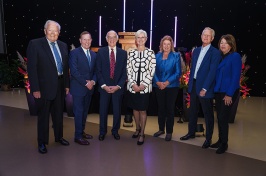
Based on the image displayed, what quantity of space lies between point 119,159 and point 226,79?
145 centimetres

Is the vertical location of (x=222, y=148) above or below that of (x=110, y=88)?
below

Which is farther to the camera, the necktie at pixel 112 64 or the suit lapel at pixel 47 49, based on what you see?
the necktie at pixel 112 64

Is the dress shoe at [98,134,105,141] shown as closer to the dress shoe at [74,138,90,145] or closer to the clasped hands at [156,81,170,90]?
the dress shoe at [74,138,90,145]

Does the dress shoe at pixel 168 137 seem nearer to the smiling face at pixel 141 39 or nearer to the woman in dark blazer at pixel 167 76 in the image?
the woman in dark blazer at pixel 167 76

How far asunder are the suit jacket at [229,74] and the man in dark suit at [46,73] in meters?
Answer: 1.75

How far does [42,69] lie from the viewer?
3.21 m

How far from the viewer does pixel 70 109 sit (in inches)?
203

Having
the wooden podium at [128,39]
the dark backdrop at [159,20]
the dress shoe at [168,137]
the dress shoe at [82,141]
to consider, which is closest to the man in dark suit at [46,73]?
the dress shoe at [82,141]

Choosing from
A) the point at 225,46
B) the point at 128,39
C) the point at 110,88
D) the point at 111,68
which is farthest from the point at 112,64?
the point at 128,39

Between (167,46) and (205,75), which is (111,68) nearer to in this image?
(167,46)

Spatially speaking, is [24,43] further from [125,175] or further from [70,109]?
[125,175]

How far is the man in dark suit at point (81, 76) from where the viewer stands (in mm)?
→ 3533

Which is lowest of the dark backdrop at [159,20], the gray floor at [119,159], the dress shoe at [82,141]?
the gray floor at [119,159]

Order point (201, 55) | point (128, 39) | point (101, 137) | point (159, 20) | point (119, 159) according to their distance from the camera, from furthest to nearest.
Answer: point (159, 20), point (128, 39), point (101, 137), point (201, 55), point (119, 159)
